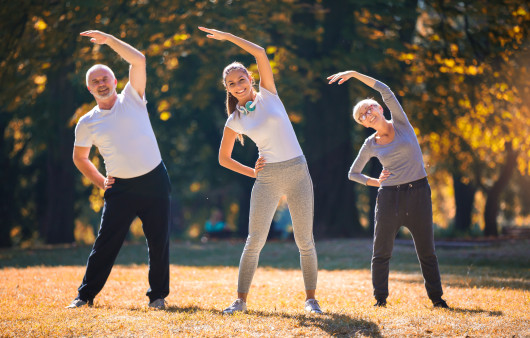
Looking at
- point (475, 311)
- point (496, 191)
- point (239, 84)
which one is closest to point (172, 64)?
point (496, 191)

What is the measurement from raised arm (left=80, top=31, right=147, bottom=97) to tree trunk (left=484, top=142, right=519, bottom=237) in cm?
1850

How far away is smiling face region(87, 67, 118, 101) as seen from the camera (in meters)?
6.39

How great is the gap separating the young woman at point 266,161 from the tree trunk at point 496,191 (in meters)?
18.0

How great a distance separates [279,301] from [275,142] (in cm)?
201

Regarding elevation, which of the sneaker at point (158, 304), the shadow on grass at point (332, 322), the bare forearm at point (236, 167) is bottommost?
the sneaker at point (158, 304)

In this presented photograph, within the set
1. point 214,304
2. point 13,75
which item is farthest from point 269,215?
point 13,75

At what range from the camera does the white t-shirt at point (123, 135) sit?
21.5 feet

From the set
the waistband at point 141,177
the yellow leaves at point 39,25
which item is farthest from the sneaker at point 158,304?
the yellow leaves at point 39,25

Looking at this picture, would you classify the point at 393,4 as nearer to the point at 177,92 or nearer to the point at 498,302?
the point at 177,92

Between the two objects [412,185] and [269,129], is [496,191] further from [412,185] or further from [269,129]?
[269,129]

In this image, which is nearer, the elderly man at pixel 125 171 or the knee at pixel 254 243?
the knee at pixel 254 243

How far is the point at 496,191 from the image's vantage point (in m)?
25.1

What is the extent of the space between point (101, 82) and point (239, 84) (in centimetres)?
131

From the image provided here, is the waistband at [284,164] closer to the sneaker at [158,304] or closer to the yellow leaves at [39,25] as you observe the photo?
the sneaker at [158,304]
